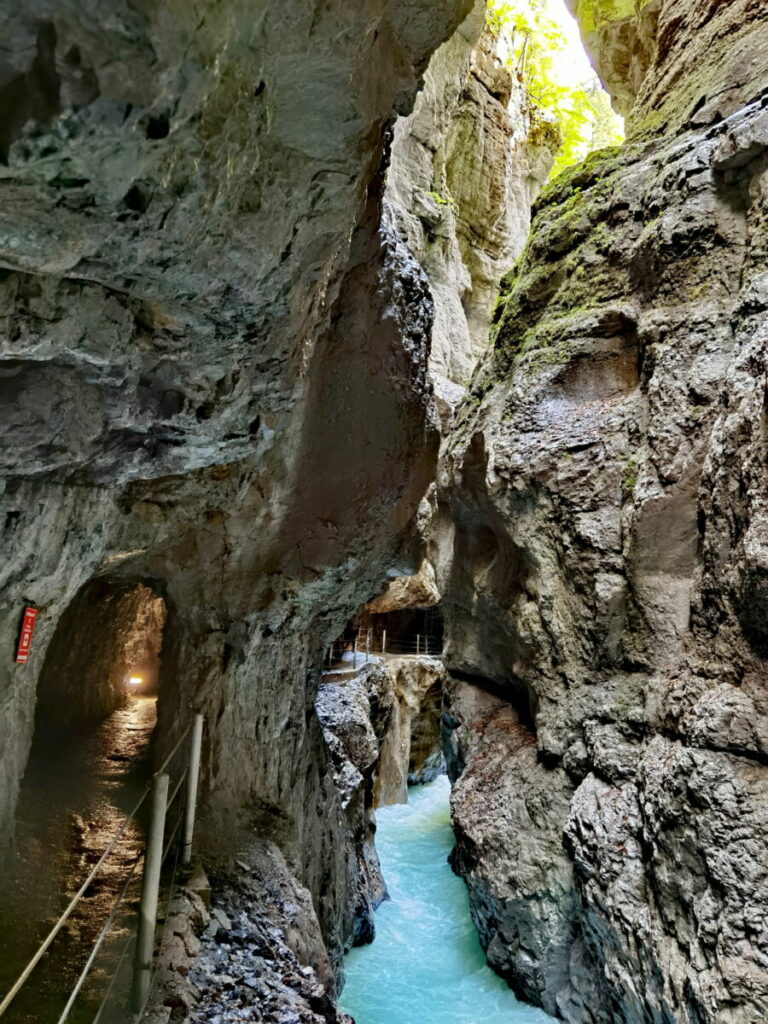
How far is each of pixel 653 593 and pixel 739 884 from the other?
291 centimetres

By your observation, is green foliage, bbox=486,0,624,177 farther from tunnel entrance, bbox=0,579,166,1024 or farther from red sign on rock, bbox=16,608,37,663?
red sign on rock, bbox=16,608,37,663

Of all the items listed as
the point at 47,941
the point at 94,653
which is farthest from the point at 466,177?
the point at 47,941

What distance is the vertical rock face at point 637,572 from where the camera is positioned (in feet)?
18.3

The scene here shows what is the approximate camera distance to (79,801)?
6980mm

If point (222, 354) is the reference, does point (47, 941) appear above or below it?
below

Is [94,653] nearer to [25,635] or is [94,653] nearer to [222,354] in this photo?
[25,635]

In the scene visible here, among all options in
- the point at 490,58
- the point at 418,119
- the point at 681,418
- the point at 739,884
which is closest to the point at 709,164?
the point at 681,418

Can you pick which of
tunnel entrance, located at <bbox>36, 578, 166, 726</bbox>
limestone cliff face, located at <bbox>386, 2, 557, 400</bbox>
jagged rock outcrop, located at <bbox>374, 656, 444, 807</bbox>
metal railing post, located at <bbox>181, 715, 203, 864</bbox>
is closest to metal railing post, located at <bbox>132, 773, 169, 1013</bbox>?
metal railing post, located at <bbox>181, 715, 203, 864</bbox>

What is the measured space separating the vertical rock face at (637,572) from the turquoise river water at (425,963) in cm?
50

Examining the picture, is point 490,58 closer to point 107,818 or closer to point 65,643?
point 65,643

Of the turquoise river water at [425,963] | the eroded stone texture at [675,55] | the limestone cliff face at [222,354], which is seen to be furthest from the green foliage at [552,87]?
the turquoise river water at [425,963]

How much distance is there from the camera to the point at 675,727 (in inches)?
246

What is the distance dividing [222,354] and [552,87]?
23.7m

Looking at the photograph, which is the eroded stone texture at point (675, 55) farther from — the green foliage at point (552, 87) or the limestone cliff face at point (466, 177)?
the green foliage at point (552, 87)
